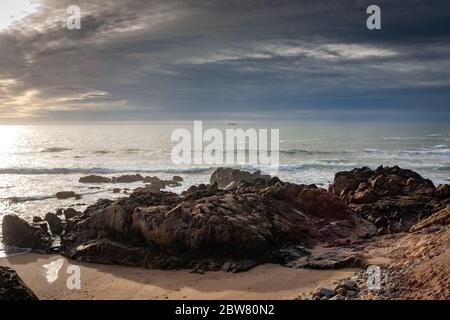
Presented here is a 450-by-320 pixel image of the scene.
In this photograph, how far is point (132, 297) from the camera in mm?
13570

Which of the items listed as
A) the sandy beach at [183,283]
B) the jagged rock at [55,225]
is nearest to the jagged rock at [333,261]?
the sandy beach at [183,283]

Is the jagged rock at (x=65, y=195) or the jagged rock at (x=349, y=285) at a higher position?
the jagged rock at (x=349, y=285)

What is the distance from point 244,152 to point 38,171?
34.1 metres

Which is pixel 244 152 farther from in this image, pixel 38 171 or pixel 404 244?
pixel 404 244

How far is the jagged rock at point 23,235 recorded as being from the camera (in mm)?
19719

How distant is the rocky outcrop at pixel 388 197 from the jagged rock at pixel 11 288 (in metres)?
14.5

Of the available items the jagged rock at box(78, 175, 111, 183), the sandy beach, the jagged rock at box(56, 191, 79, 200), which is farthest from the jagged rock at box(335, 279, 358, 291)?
the jagged rock at box(78, 175, 111, 183)

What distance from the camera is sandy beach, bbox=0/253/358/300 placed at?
13213 mm

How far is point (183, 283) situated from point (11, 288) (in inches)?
216

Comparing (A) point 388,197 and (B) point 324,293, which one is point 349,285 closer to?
(B) point 324,293

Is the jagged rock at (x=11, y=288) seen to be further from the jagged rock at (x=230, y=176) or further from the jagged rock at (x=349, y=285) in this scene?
the jagged rock at (x=230, y=176)

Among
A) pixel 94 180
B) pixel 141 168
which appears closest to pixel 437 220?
pixel 94 180

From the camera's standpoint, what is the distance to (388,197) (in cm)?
2236
